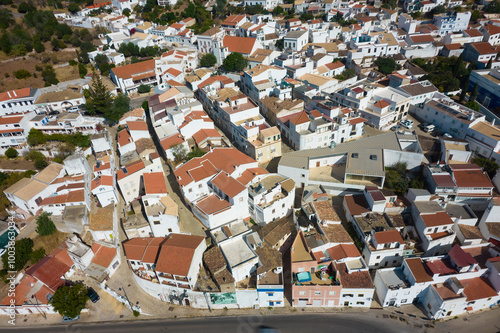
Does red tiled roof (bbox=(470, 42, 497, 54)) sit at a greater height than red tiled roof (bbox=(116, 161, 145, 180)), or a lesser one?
greater

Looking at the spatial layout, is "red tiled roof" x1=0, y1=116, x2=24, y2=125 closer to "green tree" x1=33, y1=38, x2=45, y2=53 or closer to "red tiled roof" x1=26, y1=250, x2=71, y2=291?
"red tiled roof" x1=26, y1=250, x2=71, y2=291

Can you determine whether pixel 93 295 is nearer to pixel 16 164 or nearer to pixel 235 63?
pixel 16 164

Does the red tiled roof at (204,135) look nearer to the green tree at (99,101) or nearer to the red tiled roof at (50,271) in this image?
the green tree at (99,101)

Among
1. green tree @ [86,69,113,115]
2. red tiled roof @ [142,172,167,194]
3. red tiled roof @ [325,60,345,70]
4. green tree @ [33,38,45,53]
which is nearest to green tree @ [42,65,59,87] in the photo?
green tree @ [33,38,45,53]

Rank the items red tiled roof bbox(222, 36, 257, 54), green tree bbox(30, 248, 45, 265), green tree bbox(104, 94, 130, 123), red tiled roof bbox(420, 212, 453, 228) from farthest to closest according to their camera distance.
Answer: red tiled roof bbox(222, 36, 257, 54) → green tree bbox(104, 94, 130, 123) → green tree bbox(30, 248, 45, 265) → red tiled roof bbox(420, 212, 453, 228)

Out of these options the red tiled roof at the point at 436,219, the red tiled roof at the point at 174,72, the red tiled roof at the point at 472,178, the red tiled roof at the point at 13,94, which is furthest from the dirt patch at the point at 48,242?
the red tiled roof at the point at 472,178

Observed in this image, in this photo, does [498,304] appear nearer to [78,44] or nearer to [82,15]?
[78,44]

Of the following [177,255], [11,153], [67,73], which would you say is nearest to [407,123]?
[177,255]
